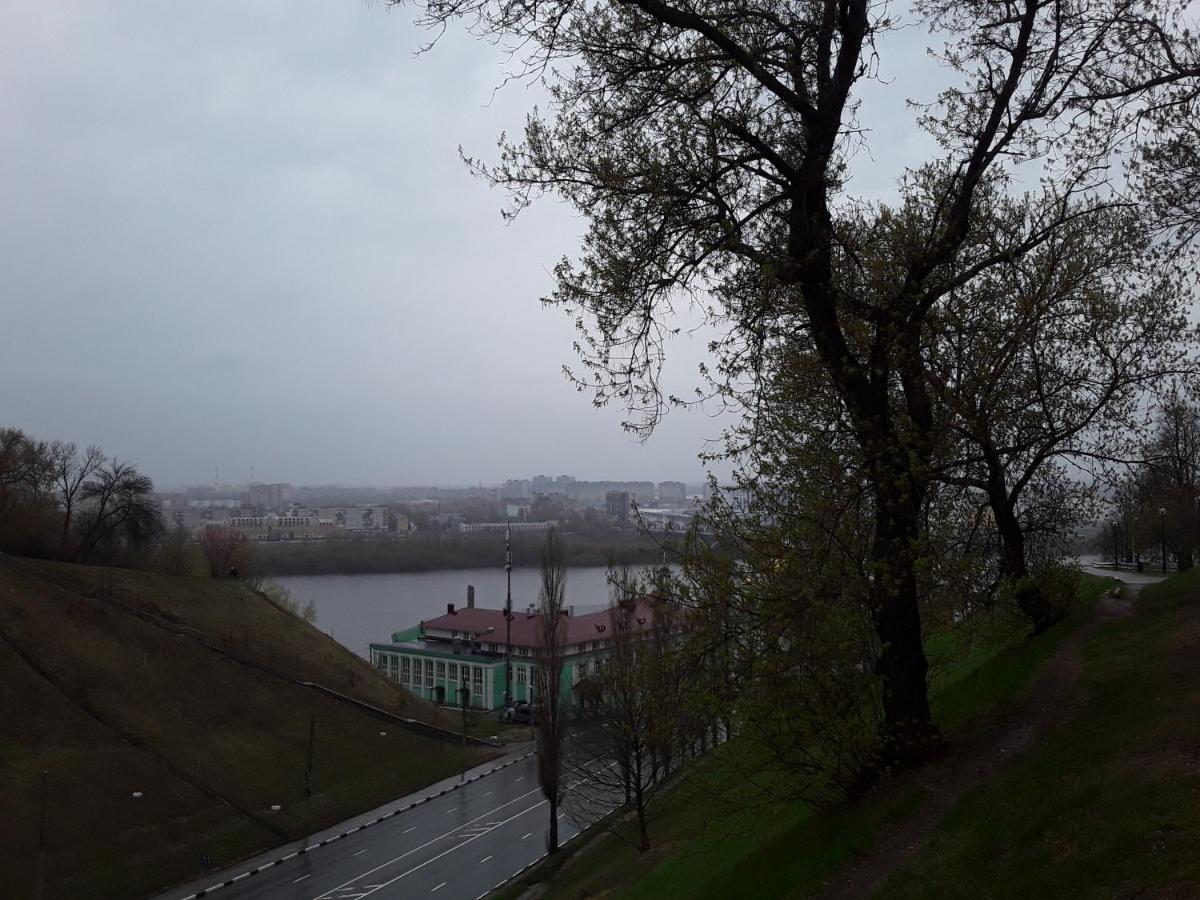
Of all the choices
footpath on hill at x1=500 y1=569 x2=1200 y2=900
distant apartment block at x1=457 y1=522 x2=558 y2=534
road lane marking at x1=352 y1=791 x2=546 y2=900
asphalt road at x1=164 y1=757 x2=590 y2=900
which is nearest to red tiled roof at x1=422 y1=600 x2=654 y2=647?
road lane marking at x1=352 y1=791 x2=546 y2=900

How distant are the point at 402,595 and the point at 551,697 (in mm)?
47054

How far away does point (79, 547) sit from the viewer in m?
41.0

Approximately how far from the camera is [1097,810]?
4.81m

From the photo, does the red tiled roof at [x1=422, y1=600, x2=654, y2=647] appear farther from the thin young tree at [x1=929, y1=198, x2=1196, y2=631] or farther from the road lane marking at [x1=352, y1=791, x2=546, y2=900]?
the thin young tree at [x1=929, y1=198, x2=1196, y2=631]

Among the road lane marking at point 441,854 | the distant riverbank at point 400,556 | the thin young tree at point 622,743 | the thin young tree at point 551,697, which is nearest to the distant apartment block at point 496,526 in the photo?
the distant riverbank at point 400,556

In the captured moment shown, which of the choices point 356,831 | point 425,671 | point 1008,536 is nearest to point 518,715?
point 425,671

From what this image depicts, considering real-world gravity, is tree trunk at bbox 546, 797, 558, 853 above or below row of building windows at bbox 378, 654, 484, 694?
above

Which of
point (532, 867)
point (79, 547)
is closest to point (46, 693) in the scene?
point (532, 867)

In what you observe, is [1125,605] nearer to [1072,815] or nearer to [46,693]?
[1072,815]

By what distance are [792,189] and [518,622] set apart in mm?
37850

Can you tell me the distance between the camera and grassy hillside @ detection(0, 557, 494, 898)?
64.5 feet

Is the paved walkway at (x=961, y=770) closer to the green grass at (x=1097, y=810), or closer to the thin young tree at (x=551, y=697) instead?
the green grass at (x=1097, y=810)

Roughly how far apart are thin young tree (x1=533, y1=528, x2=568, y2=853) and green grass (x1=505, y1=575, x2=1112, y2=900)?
22.1ft

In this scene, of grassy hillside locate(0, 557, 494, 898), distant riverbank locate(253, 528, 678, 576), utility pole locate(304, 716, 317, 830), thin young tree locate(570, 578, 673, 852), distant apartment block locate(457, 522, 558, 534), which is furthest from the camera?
distant apartment block locate(457, 522, 558, 534)
